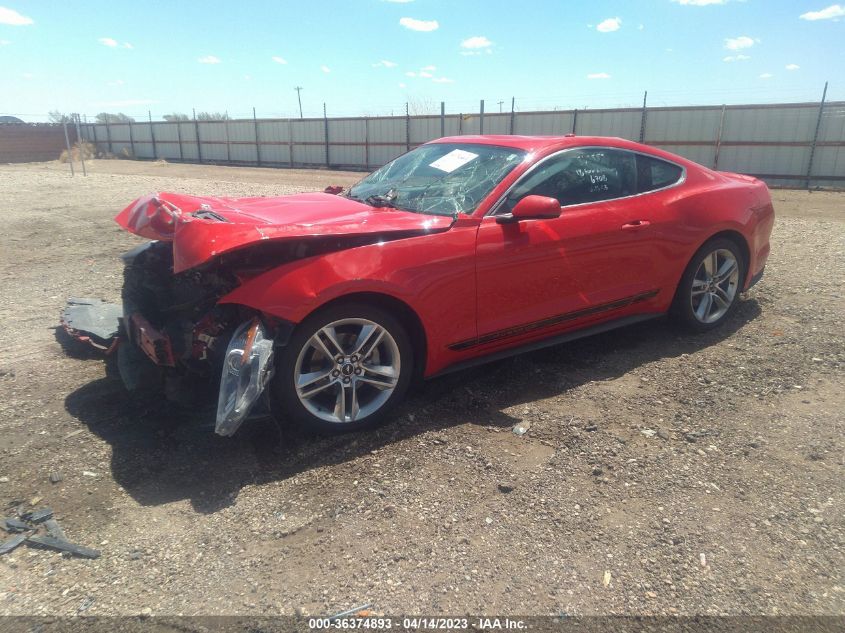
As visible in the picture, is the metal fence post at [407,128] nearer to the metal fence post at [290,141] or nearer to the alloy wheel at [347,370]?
the metal fence post at [290,141]

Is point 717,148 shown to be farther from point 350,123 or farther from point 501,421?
point 501,421

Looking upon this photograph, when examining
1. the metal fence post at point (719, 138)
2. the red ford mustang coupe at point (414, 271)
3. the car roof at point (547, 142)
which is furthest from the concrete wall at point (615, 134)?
the car roof at point (547, 142)

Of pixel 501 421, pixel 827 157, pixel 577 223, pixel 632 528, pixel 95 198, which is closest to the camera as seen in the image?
pixel 632 528

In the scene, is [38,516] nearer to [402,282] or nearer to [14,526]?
[14,526]

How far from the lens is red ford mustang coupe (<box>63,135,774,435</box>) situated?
10.2ft

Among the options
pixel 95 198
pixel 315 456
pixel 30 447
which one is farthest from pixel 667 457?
pixel 95 198

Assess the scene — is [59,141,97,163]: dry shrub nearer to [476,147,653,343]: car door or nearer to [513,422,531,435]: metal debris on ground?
[476,147,653,343]: car door

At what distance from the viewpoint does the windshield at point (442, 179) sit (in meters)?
3.82

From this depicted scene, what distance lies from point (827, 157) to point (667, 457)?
18000 millimetres

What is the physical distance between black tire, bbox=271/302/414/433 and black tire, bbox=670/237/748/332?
238 centimetres

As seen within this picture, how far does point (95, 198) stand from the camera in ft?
43.2

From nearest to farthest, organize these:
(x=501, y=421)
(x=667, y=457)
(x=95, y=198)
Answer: (x=667, y=457) → (x=501, y=421) → (x=95, y=198)

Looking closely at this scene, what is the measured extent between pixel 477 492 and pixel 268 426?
130cm

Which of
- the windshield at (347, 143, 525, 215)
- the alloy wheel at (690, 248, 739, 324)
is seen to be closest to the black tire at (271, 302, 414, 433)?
the windshield at (347, 143, 525, 215)
